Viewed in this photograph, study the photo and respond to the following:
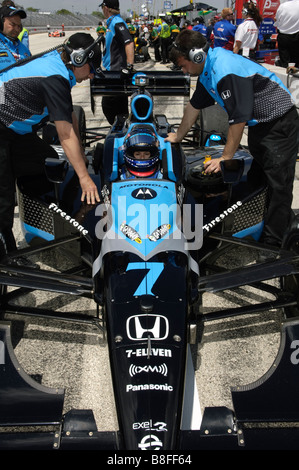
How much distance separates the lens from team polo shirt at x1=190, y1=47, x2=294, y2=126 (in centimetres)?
338

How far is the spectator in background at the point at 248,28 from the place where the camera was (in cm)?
966

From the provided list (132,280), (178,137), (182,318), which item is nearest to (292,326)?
(182,318)

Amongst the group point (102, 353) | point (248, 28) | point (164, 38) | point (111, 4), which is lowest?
point (102, 353)

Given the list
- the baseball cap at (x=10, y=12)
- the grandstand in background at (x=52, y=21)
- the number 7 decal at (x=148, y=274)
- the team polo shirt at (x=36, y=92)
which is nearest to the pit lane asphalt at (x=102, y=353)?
the number 7 decal at (x=148, y=274)

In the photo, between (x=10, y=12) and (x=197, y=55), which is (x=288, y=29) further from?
(x=197, y=55)

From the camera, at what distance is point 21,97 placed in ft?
10.9

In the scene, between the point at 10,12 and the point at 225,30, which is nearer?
the point at 10,12

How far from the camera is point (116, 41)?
7215 mm

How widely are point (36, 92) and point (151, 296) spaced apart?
187 cm

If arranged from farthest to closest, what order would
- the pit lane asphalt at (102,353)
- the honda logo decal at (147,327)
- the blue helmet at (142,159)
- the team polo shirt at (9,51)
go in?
the team polo shirt at (9,51), the blue helmet at (142,159), the pit lane asphalt at (102,353), the honda logo decal at (147,327)

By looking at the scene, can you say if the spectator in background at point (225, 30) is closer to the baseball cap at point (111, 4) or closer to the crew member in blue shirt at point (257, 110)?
the baseball cap at point (111, 4)

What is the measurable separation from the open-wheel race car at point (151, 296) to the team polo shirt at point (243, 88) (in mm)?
453

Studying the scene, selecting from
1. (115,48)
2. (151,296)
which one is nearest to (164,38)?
(115,48)
